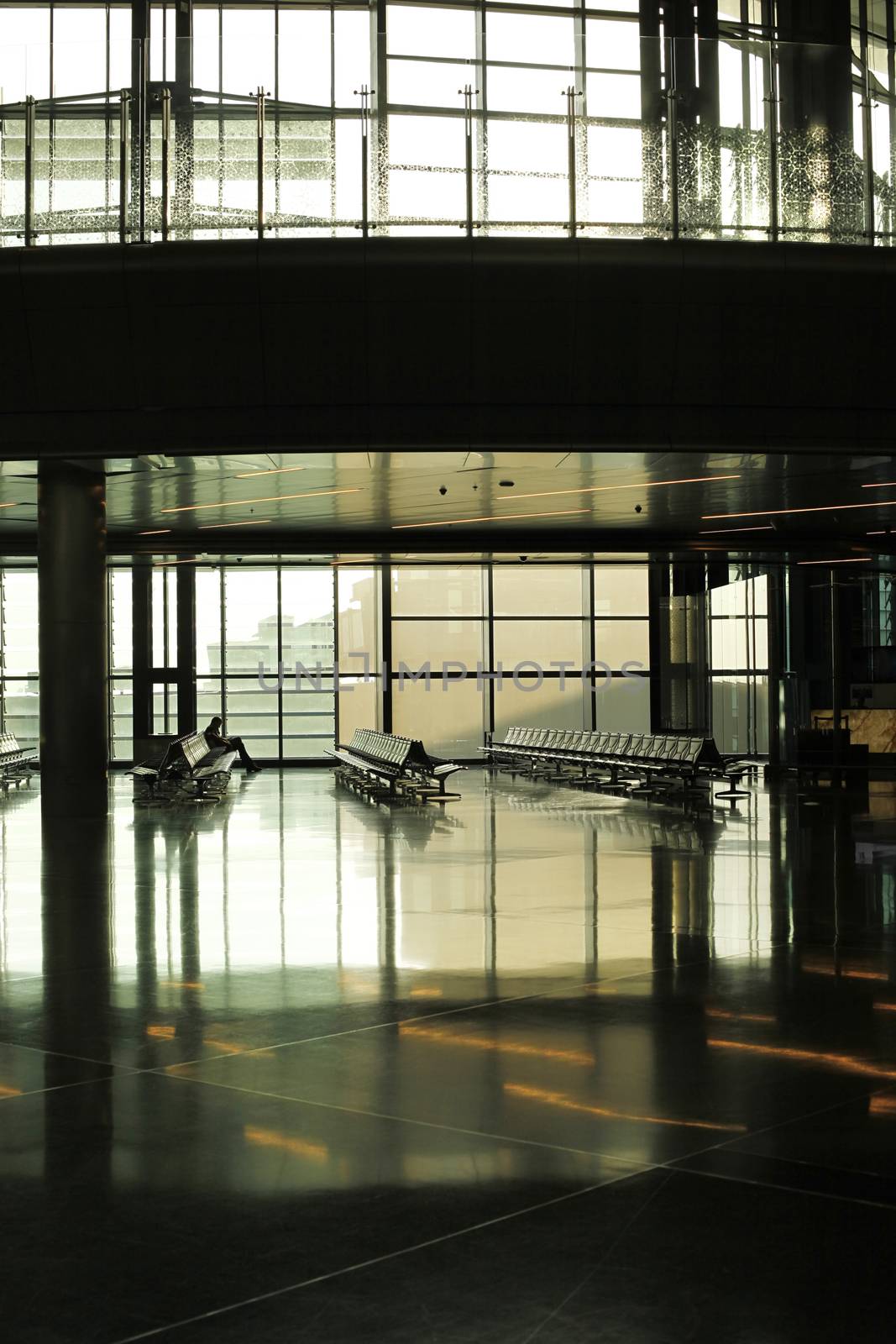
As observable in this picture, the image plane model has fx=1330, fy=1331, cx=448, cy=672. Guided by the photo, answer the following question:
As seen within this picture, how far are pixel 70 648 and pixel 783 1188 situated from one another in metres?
14.3

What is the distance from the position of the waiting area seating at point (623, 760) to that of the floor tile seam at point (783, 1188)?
16.4m

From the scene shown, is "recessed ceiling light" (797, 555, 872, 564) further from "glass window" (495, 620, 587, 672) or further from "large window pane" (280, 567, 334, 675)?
"large window pane" (280, 567, 334, 675)

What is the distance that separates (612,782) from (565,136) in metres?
11.6

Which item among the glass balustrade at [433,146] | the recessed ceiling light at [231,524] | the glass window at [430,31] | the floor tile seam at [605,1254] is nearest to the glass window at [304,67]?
the glass balustrade at [433,146]

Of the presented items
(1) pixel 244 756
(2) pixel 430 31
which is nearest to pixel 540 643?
(1) pixel 244 756

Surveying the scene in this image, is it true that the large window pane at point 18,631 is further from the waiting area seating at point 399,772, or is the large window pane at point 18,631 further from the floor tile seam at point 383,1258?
the floor tile seam at point 383,1258

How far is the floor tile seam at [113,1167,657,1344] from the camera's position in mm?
3096

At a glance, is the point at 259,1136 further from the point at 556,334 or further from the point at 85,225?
the point at 85,225

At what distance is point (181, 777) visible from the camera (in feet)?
68.0

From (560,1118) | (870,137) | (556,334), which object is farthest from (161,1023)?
(870,137)

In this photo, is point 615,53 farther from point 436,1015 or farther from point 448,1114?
point 448,1114

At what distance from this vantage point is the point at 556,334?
15.0 metres

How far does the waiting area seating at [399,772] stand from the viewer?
21.0 metres

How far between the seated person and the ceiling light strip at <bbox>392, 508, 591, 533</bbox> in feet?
22.8
